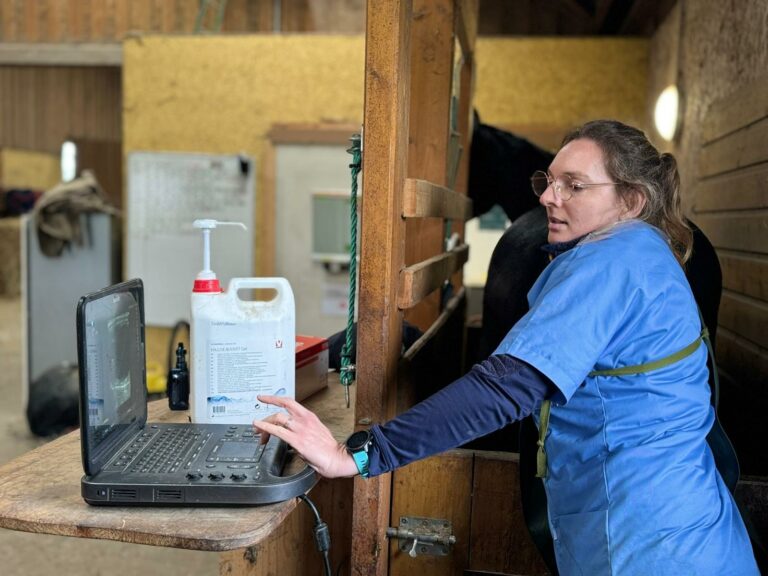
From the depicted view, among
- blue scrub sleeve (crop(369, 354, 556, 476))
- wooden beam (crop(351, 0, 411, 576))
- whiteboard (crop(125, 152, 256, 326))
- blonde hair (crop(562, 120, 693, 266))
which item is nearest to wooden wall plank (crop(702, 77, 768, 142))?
blonde hair (crop(562, 120, 693, 266))

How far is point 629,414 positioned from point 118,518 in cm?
80

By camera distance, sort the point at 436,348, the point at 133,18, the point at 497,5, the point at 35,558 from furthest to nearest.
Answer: the point at 133,18
the point at 497,5
the point at 35,558
the point at 436,348

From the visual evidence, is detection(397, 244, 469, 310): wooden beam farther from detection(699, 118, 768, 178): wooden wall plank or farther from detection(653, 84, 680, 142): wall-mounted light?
detection(653, 84, 680, 142): wall-mounted light

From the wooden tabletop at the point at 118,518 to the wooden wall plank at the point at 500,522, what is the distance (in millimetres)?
516

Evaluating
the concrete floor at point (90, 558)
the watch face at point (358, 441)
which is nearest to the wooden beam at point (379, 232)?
the watch face at point (358, 441)

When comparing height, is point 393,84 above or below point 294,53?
below

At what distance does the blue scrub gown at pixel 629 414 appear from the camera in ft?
3.48

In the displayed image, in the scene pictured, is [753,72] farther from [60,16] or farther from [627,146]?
[60,16]

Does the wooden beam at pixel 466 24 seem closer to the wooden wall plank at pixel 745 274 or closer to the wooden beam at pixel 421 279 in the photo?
the wooden beam at pixel 421 279

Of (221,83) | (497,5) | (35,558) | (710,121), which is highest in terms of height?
(497,5)

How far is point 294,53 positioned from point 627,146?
3596mm

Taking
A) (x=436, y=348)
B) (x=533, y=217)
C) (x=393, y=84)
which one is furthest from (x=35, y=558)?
(x=393, y=84)

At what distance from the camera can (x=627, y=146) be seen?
1248mm

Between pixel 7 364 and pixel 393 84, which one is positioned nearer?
pixel 393 84
